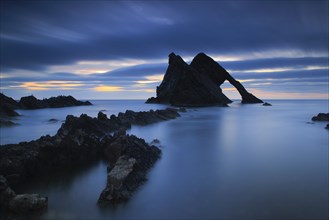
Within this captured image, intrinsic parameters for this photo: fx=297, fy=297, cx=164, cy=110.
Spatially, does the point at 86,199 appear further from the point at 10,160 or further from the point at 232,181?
the point at 232,181

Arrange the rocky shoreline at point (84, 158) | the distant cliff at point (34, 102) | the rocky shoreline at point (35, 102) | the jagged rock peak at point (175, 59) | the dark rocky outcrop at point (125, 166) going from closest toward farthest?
the dark rocky outcrop at point (125, 166) → the rocky shoreline at point (84, 158) → the rocky shoreline at point (35, 102) → the distant cliff at point (34, 102) → the jagged rock peak at point (175, 59)

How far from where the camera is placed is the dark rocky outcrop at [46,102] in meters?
56.4

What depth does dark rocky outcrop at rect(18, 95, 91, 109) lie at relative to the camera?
56425 mm

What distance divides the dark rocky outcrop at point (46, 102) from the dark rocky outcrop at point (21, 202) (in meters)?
53.7

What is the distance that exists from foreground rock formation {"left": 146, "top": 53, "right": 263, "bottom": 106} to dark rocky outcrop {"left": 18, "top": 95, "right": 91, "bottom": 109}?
24575mm

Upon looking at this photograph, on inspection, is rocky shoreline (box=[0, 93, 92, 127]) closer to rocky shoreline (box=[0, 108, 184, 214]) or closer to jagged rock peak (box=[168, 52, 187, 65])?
jagged rock peak (box=[168, 52, 187, 65])

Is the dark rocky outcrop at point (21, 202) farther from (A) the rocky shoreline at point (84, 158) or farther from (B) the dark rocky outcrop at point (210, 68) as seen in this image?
(B) the dark rocky outcrop at point (210, 68)

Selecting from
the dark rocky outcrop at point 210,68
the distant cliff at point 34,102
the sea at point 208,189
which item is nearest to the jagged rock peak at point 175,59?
the dark rocky outcrop at point 210,68

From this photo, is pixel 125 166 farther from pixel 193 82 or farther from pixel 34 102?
pixel 193 82

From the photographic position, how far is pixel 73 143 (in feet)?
33.8

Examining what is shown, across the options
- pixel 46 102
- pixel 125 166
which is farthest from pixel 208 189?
pixel 46 102

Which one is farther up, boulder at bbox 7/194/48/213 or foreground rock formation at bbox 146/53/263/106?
foreground rock formation at bbox 146/53/263/106

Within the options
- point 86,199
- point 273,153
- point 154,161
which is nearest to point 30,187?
point 86,199

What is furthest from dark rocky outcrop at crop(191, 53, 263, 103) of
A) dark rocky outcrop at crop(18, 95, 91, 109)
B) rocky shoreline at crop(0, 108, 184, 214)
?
rocky shoreline at crop(0, 108, 184, 214)
